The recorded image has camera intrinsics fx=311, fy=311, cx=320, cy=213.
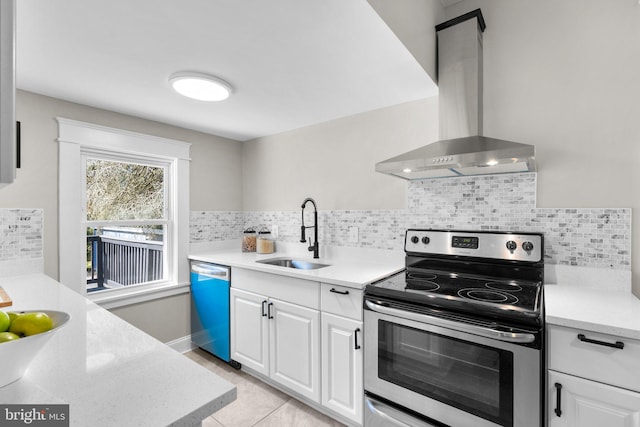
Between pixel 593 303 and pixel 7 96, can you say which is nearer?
pixel 7 96

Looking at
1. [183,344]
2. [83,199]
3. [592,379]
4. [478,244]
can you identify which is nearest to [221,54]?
[83,199]

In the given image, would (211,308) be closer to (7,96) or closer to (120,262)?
(120,262)

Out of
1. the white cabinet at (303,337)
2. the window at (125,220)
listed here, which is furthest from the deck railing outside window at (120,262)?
the white cabinet at (303,337)

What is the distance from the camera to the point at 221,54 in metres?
1.58

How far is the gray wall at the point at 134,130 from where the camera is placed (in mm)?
2045

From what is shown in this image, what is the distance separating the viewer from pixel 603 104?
5.20 feet

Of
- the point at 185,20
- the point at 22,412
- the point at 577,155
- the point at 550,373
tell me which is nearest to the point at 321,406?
the point at 550,373

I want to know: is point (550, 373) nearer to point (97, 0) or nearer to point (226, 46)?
point (226, 46)

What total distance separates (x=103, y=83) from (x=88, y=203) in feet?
3.23

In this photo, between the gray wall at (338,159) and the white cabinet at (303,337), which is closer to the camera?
the white cabinet at (303,337)

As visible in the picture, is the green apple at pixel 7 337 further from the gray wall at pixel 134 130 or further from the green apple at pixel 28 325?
the gray wall at pixel 134 130

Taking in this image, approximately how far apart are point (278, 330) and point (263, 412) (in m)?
0.51

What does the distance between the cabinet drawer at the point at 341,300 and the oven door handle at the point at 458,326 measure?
0.10 metres

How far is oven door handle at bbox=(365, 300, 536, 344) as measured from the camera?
1197 mm
